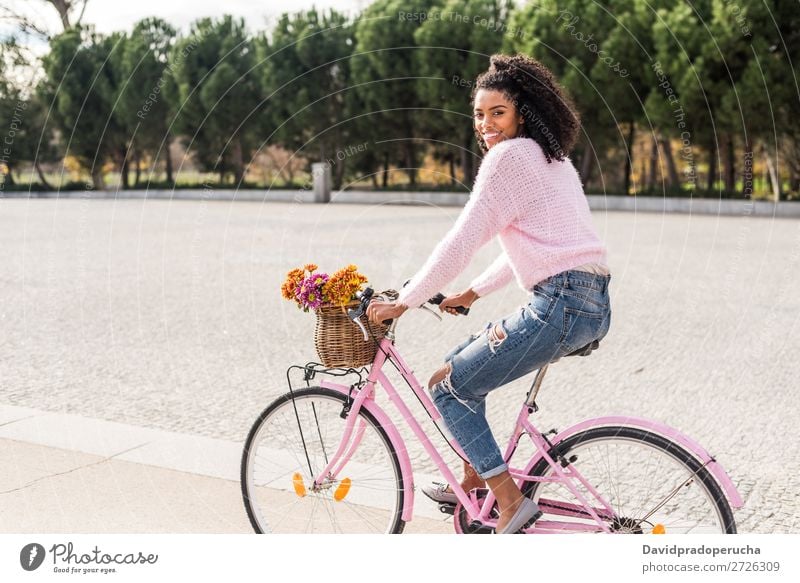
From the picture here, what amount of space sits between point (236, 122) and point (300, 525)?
101 ft

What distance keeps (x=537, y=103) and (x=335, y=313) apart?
0.96 metres

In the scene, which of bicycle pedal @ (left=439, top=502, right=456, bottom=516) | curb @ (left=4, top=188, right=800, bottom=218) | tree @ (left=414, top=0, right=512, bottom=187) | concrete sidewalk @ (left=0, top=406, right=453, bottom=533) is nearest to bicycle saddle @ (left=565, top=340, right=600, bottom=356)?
bicycle pedal @ (left=439, top=502, right=456, bottom=516)

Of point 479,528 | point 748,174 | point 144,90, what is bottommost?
point 479,528

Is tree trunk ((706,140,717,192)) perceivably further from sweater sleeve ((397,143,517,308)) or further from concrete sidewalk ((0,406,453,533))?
sweater sleeve ((397,143,517,308))

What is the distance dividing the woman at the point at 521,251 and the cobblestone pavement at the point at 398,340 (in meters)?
1.46

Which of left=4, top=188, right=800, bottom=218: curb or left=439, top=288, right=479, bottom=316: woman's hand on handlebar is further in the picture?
left=4, top=188, right=800, bottom=218: curb

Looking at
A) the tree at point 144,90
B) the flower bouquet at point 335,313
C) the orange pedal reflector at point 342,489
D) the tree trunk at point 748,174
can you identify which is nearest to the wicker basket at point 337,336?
the flower bouquet at point 335,313

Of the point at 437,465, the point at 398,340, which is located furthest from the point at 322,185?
the point at 437,465

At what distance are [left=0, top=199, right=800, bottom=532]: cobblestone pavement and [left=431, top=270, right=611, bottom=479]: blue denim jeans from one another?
1402mm

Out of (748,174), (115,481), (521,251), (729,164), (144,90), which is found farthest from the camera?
(144,90)

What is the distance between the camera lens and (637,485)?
315 centimetres

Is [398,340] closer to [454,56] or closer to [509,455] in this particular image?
[509,455]

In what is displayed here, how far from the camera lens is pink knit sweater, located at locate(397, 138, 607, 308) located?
9.02 ft
